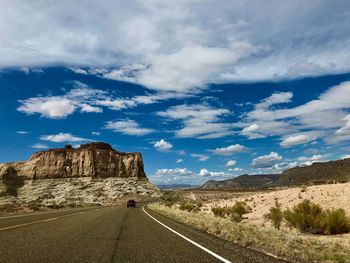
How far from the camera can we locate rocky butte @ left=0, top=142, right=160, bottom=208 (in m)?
112

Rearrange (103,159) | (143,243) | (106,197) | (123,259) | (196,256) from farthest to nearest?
(103,159), (106,197), (143,243), (196,256), (123,259)

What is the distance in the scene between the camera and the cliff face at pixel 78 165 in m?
132

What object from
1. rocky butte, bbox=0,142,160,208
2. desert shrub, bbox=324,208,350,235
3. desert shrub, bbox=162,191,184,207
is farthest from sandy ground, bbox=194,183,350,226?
rocky butte, bbox=0,142,160,208

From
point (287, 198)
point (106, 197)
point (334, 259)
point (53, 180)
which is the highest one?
point (53, 180)

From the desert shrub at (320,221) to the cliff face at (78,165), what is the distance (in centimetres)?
12155

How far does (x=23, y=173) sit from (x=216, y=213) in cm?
11459

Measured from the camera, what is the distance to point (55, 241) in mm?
11109

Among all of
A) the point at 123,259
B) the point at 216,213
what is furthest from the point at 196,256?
the point at 216,213

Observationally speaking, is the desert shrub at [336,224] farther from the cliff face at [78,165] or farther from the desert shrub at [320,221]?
the cliff face at [78,165]

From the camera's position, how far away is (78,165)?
137 meters

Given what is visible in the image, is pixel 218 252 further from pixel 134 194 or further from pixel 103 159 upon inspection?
pixel 103 159

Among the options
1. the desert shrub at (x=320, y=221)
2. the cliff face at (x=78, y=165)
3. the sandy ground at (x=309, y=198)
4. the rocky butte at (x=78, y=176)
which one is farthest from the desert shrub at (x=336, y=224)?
the cliff face at (x=78, y=165)

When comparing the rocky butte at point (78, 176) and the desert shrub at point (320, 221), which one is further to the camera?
the rocky butte at point (78, 176)

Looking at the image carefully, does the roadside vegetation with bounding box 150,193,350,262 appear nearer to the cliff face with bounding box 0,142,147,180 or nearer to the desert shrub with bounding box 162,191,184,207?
the desert shrub with bounding box 162,191,184,207
